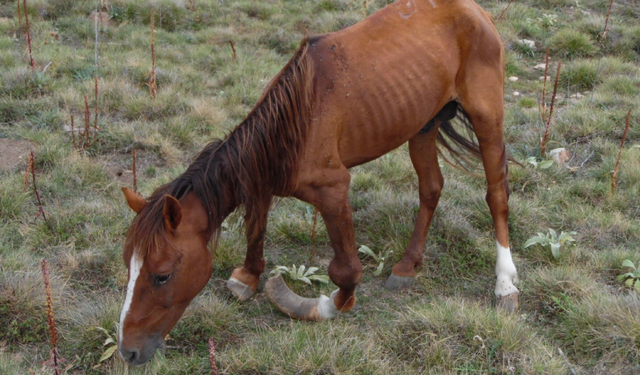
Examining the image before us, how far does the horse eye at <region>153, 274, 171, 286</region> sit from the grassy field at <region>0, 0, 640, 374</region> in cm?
53

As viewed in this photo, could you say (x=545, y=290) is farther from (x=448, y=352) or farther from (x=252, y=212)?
(x=252, y=212)

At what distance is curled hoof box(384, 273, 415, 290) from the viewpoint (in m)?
3.71

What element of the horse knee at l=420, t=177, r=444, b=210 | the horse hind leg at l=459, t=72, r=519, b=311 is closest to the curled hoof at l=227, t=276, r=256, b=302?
the horse knee at l=420, t=177, r=444, b=210

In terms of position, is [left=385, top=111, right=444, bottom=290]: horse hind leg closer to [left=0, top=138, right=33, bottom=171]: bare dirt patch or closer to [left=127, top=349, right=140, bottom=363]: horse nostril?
[left=127, top=349, right=140, bottom=363]: horse nostril

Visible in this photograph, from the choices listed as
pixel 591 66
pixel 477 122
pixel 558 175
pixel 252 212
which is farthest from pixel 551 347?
pixel 591 66

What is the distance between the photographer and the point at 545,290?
11.5ft

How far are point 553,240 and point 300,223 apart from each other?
Answer: 72.1 inches

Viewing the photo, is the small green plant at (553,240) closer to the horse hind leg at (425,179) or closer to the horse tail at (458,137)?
the horse tail at (458,137)

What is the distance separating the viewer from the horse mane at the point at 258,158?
267cm

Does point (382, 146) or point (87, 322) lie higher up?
point (382, 146)

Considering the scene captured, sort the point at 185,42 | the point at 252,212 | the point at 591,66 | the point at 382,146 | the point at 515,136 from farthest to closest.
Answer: the point at 185,42 < the point at 591,66 < the point at 515,136 < the point at 382,146 < the point at 252,212

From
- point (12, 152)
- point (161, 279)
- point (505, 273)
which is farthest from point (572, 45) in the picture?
point (161, 279)

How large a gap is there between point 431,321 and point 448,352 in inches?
8.1

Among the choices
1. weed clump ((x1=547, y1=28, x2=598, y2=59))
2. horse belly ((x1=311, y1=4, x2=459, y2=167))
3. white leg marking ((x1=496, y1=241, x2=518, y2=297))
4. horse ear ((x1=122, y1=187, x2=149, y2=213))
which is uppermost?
horse belly ((x1=311, y1=4, x2=459, y2=167))
